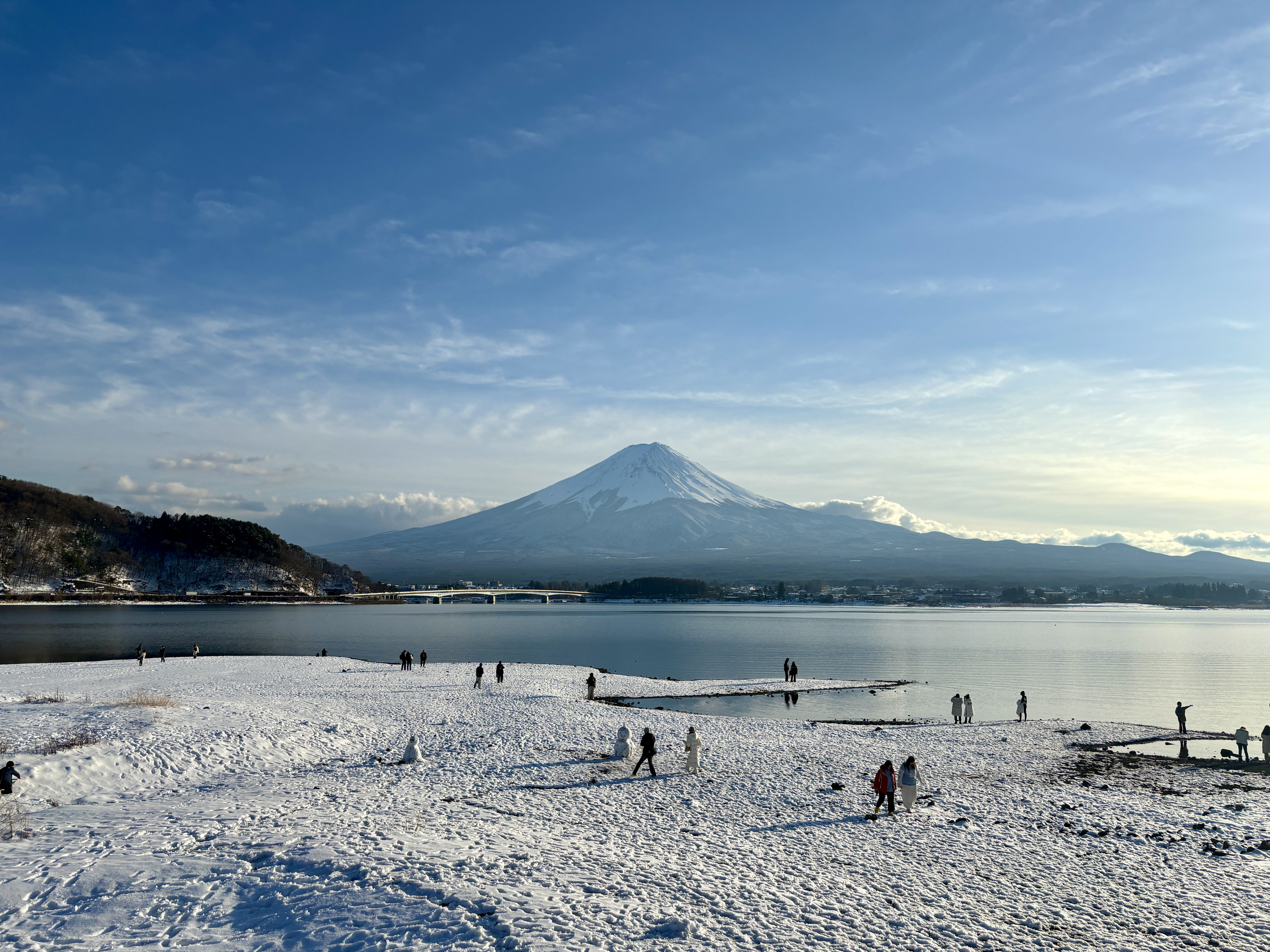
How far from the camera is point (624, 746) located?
21.8 m

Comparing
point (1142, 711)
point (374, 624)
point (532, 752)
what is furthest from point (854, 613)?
point (532, 752)

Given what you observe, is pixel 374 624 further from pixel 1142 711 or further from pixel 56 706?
pixel 1142 711

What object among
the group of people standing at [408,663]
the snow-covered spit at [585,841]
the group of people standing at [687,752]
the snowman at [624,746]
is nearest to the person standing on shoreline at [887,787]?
the snow-covered spit at [585,841]

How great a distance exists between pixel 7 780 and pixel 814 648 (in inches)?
2607

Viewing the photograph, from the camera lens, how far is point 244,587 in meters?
162

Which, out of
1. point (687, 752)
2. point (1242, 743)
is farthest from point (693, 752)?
Result: point (1242, 743)

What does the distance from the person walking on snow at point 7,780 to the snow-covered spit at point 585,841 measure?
67 cm

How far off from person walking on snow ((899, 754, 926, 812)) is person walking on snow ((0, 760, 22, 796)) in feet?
62.1

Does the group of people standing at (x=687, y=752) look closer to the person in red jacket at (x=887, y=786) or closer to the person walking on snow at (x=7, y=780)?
the person in red jacket at (x=887, y=786)

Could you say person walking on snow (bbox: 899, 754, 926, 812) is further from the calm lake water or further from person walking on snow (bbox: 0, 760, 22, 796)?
person walking on snow (bbox: 0, 760, 22, 796)

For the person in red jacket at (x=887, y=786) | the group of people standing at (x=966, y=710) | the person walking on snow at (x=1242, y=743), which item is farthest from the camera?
the group of people standing at (x=966, y=710)

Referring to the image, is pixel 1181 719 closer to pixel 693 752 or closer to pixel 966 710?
pixel 966 710

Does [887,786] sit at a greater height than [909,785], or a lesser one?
greater

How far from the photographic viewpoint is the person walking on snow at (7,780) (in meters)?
15.8
